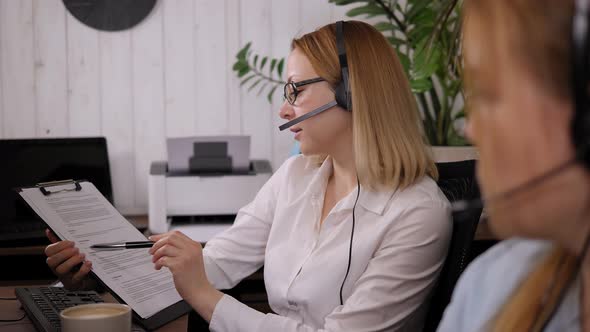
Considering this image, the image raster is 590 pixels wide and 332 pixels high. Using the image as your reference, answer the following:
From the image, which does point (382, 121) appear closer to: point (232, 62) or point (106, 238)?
point (106, 238)

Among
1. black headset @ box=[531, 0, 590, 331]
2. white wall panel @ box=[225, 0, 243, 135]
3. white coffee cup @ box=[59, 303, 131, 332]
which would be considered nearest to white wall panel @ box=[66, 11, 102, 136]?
white wall panel @ box=[225, 0, 243, 135]

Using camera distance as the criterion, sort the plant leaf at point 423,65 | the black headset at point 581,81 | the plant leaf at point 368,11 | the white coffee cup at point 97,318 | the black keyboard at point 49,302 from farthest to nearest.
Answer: the plant leaf at point 368,11, the plant leaf at point 423,65, the black keyboard at point 49,302, the white coffee cup at point 97,318, the black headset at point 581,81

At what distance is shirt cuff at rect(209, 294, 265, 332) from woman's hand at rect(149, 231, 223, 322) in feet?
0.04

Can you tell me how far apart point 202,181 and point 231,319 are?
1.05m

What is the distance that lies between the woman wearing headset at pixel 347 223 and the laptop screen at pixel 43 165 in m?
1.03

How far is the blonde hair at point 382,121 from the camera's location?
1.46 meters

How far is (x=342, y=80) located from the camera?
1.50 meters

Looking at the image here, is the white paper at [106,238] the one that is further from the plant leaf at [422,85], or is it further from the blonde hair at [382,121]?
the plant leaf at [422,85]

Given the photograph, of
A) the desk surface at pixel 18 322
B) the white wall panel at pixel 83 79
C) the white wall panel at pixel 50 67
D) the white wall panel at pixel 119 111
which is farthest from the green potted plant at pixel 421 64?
the desk surface at pixel 18 322

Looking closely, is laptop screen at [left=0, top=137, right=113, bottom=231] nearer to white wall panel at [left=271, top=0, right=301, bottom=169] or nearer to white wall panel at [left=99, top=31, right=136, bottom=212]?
white wall panel at [left=99, top=31, right=136, bottom=212]

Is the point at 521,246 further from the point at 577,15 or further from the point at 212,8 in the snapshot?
the point at 212,8

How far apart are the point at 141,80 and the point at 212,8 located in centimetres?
40

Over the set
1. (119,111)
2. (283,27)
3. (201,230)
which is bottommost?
(201,230)

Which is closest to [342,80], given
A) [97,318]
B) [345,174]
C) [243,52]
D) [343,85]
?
[343,85]
